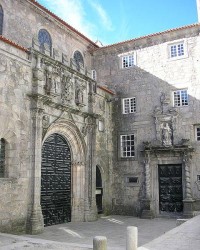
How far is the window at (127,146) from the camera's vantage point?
56.7 feet

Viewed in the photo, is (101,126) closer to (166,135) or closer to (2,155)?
(166,135)

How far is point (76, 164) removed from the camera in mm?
14617

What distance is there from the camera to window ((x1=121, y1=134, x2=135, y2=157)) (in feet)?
56.7

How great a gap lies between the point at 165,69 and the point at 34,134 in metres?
8.73

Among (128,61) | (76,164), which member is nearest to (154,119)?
(128,61)

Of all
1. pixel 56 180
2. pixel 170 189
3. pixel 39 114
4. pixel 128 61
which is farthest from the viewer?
pixel 128 61

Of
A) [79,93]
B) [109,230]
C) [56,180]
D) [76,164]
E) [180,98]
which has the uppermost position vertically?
[180,98]

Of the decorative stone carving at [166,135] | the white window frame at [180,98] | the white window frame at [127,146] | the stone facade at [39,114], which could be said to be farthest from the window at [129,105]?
the white window frame at [180,98]

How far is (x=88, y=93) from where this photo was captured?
1544 centimetres

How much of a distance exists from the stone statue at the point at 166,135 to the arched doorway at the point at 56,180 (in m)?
5.17

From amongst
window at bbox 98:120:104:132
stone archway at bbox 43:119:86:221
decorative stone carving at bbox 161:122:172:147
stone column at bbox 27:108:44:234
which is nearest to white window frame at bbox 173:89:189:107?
decorative stone carving at bbox 161:122:172:147

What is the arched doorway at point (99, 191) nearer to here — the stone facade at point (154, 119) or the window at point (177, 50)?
the stone facade at point (154, 119)

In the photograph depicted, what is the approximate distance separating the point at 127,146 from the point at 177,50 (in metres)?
5.91

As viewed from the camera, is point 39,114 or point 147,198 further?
point 147,198
